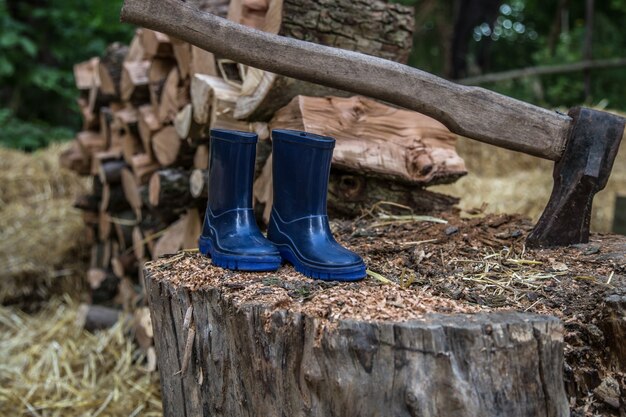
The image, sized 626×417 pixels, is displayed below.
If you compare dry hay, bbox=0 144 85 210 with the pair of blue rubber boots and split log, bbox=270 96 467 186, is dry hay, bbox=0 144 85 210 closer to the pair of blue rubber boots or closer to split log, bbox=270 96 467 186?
split log, bbox=270 96 467 186

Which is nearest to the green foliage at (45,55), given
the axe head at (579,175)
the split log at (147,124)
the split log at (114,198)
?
the split log at (114,198)

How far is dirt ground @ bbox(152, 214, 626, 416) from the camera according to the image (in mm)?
1286

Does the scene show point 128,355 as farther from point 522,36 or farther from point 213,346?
point 522,36

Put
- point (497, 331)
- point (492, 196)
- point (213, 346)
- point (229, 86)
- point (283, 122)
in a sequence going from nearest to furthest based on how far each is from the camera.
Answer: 1. point (497, 331)
2. point (213, 346)
3. point (283, 122)
4. point (229, 86)
5. point (492, 196)

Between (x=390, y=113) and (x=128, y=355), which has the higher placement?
(x=390, y=113)

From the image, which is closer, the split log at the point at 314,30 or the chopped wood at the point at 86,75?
the split log at the point at 314,30

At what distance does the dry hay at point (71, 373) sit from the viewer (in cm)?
239

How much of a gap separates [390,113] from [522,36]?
330 inches

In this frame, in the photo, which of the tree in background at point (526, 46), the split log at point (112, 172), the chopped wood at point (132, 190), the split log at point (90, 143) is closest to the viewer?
the chopped wood at point (132, 190)

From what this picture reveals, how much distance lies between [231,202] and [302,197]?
20 cm

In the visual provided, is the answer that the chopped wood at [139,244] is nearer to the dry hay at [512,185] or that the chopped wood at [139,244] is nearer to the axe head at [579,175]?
the dry hay at [512,185]

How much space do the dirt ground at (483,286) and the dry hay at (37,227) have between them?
7.83ft

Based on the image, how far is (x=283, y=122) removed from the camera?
213 cm

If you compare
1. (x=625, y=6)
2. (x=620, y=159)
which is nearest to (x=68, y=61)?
(x=620, y=159)
